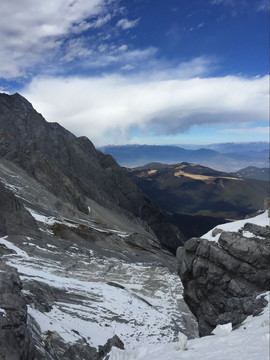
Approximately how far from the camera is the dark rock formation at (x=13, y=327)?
15039 mm

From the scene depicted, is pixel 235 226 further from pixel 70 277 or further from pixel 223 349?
pixel 70 277

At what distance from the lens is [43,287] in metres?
30.5

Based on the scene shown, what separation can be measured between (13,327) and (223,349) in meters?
11.1

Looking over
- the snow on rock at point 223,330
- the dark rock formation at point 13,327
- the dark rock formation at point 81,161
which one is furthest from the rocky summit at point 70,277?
the dark rock formation at point 81,161

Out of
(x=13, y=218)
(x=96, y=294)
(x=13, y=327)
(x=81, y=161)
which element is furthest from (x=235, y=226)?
(x=81, y=161)

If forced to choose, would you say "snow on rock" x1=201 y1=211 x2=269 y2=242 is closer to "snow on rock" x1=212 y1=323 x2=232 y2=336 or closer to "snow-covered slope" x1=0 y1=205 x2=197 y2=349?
"snow-covered slope" x1=0 y1=205 x2=197 y2=349

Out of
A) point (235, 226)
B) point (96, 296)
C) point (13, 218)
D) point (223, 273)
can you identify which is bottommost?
point (96, 296)

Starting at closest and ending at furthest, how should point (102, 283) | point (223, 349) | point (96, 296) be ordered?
1. point (223, 349)
2. point (96, 296)
3. point (102, 283)

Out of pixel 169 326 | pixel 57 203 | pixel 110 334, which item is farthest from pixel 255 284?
pixel 57 203

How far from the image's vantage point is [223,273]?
27781 mm

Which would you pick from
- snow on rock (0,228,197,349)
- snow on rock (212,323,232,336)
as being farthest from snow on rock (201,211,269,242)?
snow on rock (212,323,232,336)

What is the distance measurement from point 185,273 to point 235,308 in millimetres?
7758

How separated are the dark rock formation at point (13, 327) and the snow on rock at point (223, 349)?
520 centimetres

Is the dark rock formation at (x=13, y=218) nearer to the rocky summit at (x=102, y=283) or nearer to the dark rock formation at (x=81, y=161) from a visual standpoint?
the rocky summit at (x=102, y=283)
